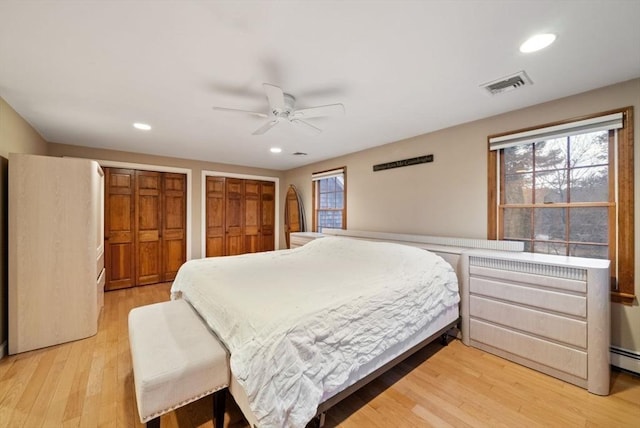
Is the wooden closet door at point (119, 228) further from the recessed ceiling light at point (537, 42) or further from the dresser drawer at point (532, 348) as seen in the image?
the recessed ceiling light at point (537, 42)

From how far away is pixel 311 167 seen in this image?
5363 mm

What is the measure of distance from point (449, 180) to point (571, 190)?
1.09 meters

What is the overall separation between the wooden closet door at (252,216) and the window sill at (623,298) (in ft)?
17.6

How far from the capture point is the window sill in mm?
2053

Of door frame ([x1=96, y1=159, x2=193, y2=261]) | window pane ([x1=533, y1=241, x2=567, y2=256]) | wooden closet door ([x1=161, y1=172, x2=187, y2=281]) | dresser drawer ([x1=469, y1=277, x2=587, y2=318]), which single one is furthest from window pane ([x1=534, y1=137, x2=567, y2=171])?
wooden closet door ([x1=161, y1=172, x2=187, y2=281])

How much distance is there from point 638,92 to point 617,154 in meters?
0.48

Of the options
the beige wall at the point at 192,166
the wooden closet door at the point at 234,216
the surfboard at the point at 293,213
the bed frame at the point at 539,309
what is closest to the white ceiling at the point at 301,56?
the beige wall at the point at 192,166

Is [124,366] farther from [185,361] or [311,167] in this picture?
[311,167]

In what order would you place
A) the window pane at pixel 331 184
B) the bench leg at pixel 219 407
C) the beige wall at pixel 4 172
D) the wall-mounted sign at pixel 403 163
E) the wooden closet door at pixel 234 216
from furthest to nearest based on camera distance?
the wooden closet door at pixel 234 216 < the window pane at pixel 331 184 < the wall-mounted sign at pixel 403 163 < the beige wall at pixel 4 172 < the bench leg at pixel 219 407

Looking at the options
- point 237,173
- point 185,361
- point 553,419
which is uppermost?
point 237,173

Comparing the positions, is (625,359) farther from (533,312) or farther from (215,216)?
(215,216)

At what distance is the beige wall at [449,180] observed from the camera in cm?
211

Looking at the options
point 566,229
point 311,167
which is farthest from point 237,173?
point 566,229

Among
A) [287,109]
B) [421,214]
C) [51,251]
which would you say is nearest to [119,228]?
[51,251]
